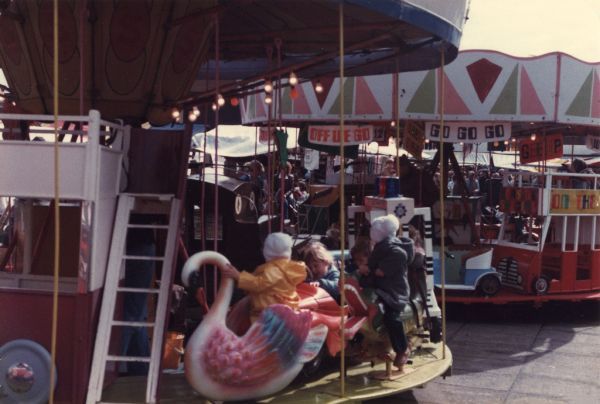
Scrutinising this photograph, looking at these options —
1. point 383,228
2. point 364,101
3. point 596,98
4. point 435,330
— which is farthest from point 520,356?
point 364,101

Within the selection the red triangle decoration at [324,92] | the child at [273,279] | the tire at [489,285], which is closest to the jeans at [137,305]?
the child at [273,279]

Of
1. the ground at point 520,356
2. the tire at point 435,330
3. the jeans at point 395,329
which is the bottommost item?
the ground at point 520,356

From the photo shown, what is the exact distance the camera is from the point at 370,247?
823cm

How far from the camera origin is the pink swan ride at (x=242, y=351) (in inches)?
247

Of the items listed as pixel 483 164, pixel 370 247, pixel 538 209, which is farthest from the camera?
pixel 483 164

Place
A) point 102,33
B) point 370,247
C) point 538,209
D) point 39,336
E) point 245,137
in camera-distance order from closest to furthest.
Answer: point 39,336, point 102,33, point 370,247, point 538,209, point 245,137

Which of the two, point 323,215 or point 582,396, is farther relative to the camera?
point 323,215

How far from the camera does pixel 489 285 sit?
12062 millimetres

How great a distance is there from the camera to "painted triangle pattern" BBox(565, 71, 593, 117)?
40.9 ft

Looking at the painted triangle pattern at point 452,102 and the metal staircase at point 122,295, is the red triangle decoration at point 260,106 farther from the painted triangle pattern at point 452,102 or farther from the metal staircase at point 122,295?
the metal staircase at point 122,295

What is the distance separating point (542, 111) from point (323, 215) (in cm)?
436

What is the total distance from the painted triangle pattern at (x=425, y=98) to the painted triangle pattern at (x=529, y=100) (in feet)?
4.38

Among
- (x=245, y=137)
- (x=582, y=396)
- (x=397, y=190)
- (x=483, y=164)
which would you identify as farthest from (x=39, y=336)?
(x=483, y=164)

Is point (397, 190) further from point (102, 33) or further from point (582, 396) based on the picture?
point (102, 33)
